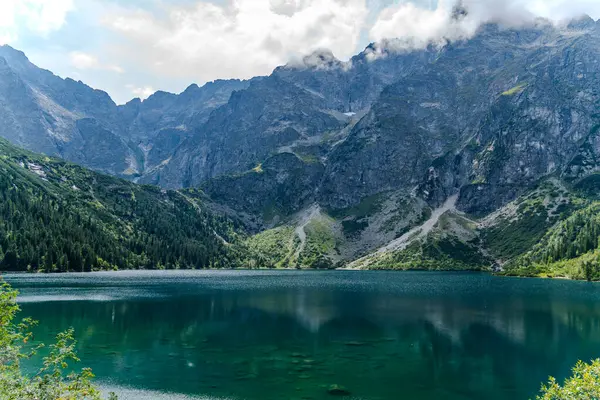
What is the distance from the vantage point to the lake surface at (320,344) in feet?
161

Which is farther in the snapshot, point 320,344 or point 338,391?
point 320,344

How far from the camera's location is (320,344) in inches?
2692

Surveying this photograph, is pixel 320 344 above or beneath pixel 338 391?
beneath

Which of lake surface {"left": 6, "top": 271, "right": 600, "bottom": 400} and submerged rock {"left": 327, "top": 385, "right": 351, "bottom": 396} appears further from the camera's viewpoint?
lake surface {"left": 6, "top": 271, "right": 600, "bottom": 400}

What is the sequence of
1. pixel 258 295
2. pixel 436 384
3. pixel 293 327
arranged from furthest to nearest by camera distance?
pixel 258 295, pixel 293 327, pixel 436 384

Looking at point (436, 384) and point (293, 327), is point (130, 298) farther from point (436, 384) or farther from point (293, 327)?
point (436, 384)

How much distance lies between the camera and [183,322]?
85.9 metres

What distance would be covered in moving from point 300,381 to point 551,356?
37522 mm

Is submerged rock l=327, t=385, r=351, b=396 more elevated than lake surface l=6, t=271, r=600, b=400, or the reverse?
submerged rock l=327, t=385, r=351, b=396

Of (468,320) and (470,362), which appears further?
(468,320)

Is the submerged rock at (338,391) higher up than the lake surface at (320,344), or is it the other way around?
the submerged rock at (338,391)

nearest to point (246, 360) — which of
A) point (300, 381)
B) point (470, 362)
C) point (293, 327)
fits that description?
point (300, 381)

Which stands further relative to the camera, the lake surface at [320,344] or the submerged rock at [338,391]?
the lake surface at [320,344]

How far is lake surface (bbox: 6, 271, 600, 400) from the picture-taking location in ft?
161
